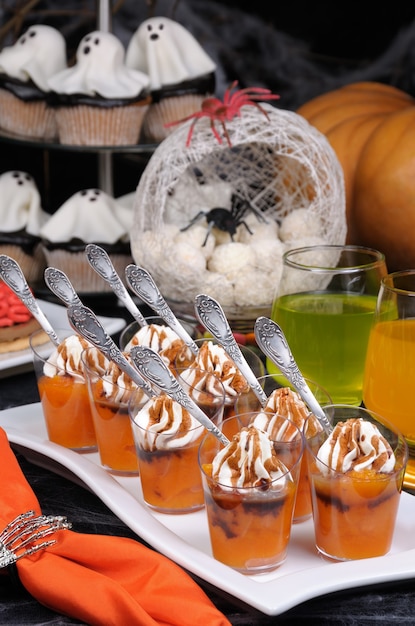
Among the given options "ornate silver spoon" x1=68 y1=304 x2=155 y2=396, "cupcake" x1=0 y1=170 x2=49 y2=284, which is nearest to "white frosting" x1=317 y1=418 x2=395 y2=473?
"ornate silver spoon" x1=68 y1=304 x2=155 y2=396

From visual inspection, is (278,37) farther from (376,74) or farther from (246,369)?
(246,369)

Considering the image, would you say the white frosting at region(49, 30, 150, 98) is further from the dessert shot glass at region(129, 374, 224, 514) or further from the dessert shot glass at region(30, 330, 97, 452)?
the dessert shot glass at region(129, 374, 224, 514)

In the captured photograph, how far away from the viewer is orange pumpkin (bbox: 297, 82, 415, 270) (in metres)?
1.62

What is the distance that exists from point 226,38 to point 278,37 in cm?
11

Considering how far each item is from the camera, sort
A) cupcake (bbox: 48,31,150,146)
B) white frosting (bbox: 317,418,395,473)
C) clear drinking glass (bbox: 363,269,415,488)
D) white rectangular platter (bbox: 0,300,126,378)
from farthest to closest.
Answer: cupcake (bbox: 48,31,150,146) < white rectangular platter (bbox: 0,300,126,378) < clear drinking glass (bbox: 363,269,415,488) < white frosting (bbox: 317,418,395,473)

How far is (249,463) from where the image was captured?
3.01ft

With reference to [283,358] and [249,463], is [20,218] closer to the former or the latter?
[283,358]

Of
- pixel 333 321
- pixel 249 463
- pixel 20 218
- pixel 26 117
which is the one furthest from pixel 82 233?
pixel 249 463

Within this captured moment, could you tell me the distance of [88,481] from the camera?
3.53 ft

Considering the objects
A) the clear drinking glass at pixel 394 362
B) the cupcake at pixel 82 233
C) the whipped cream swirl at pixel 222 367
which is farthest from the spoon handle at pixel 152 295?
the cupcake at pixel 82 233

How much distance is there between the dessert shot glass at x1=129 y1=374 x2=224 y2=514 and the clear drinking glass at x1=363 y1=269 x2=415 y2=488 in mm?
216

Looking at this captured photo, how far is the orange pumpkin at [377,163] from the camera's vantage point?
5.32 ft

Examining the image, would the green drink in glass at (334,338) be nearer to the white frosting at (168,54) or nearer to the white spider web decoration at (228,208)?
the white spider web decoration at (228,208)

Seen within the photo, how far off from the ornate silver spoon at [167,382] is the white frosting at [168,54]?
87 centimetres
